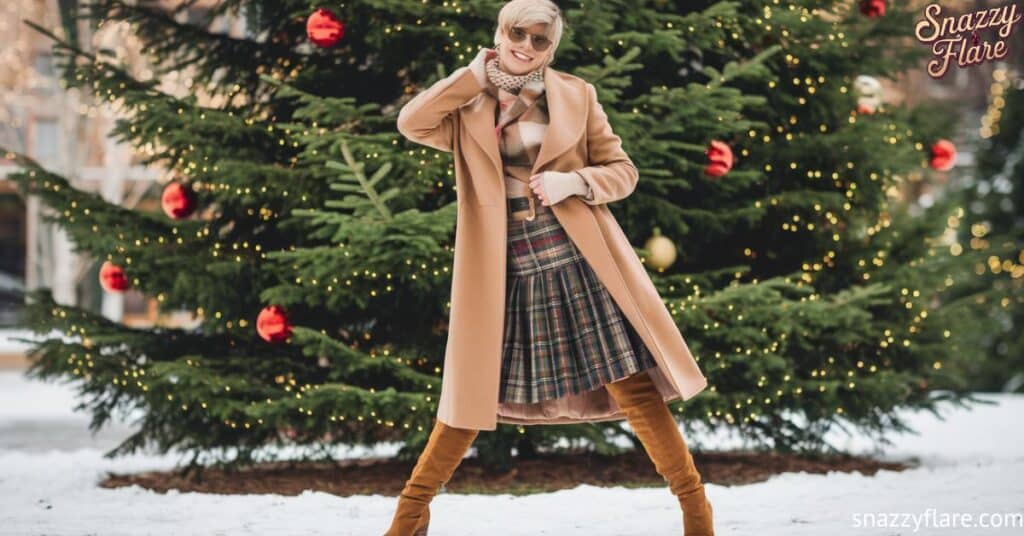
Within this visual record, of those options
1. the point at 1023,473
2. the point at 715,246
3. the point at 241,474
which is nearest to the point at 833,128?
the point at 715,246

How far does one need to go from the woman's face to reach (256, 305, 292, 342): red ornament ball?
2.50m

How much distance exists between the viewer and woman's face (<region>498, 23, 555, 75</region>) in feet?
11.5

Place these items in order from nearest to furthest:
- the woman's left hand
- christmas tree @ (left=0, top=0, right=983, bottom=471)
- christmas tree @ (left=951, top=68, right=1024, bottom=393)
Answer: the woman's left hand < christmas tree @ (left=0, top=0, right=983, bottom=471) < christmas tree @ (left=951, top=68, right=1024, bottom=393)

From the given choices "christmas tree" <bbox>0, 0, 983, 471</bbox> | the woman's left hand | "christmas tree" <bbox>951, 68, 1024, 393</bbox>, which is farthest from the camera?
"christmas tree" <bbox>951, 68, 1024, 393</bbox>

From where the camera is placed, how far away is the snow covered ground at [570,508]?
4309 millimetres

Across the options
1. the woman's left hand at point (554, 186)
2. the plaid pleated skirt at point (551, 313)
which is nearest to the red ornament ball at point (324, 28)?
the plaid pleated skirt at point (551, 313)

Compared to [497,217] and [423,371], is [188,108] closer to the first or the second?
[423,371]

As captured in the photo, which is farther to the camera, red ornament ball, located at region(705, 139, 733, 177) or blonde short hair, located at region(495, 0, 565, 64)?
red ornament ball, located at region(705, 139, 733, 177)

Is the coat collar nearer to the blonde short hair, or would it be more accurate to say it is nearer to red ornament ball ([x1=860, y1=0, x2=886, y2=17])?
the blonde short hair

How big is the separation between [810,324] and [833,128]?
4.78 ft

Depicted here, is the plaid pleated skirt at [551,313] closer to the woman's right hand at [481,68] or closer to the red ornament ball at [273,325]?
the woman's right hand at [481,68]

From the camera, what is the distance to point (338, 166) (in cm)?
481

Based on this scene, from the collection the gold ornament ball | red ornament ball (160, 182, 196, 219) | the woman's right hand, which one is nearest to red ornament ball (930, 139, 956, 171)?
Result: the gold ornament ball

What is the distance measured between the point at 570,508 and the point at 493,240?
1.79 m
